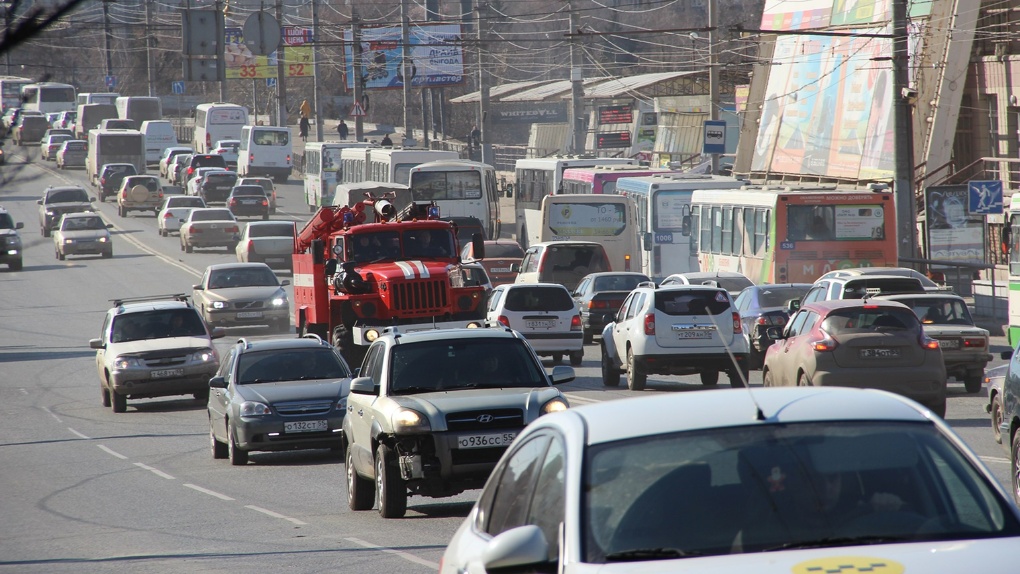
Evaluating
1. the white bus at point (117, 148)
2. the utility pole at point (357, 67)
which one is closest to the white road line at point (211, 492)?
the utility pole at point (357, 67)

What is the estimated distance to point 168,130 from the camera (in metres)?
90.2

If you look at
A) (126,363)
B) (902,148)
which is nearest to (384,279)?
(126,363)

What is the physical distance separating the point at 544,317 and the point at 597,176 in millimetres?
18611

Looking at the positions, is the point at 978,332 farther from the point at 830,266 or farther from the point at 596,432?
the point at 596,432

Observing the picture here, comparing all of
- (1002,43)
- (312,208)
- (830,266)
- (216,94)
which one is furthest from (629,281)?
(216,94)

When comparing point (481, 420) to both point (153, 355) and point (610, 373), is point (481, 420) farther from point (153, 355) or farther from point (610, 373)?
point (153, 355)

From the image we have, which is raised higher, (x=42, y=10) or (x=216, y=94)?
(x=216, y=94)

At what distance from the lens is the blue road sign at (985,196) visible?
1175 inches

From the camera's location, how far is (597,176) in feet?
150

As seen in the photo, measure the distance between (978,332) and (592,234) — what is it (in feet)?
67.5

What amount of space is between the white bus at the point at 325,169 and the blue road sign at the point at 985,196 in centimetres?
3791

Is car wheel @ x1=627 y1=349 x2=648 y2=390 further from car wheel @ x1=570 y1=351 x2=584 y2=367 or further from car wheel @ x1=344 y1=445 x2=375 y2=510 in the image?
car wheel @ x1=344 y1=445 x2=375 y2=510

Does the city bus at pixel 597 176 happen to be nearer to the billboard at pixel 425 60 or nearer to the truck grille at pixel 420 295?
the truck grille at pixel 420 295

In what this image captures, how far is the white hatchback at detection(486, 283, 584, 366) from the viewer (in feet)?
90.3
